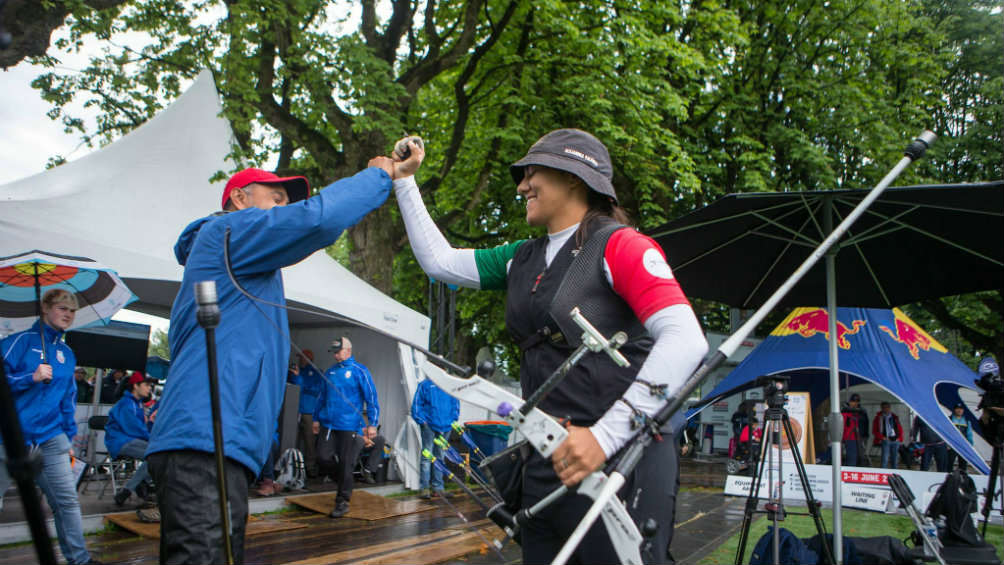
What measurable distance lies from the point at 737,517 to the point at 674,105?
23.5 feet

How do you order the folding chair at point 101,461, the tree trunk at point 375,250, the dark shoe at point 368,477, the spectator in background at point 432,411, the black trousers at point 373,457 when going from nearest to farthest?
the folding chair at point 101,461 < the spectator in background at point 432,411 < the black trousers at point 373,457 < the dark shoe at point 368,477 < the tree trunk at point 375,250

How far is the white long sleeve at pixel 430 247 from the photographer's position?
2.75 m

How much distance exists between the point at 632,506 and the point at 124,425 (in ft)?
26.3

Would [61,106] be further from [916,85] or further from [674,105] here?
[916,85]

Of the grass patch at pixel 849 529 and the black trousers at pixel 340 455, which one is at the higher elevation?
Answer: the black trousers at pixel 340 455

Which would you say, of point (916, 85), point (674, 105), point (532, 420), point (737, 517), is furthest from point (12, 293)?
point (916, 85)

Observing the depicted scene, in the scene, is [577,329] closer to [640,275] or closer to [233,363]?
[640,275]

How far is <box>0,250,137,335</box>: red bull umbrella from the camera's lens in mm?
6090

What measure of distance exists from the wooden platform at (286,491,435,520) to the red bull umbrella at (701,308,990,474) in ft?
13.6

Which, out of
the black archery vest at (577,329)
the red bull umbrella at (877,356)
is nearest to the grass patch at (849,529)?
the red bull umbrella at (877,356)

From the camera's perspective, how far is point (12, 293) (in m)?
6.76

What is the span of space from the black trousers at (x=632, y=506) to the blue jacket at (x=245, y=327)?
0.92m

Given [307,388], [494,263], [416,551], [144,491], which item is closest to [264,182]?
[494,263]

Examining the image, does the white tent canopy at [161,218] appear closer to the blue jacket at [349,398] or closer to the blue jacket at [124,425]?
the blue jacket at [349,398]
